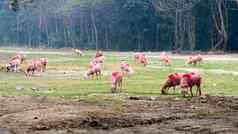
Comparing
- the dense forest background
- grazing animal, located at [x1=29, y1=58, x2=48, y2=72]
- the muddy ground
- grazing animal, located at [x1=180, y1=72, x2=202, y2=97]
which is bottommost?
the muddy ground

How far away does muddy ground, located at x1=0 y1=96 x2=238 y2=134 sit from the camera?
48.3 ft

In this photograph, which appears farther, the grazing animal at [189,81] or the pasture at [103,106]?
the grazing animal at [189,81]

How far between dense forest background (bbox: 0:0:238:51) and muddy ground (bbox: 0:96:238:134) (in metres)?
46.2

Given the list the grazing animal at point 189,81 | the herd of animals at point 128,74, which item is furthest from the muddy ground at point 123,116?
the herd of animals at point 128,74

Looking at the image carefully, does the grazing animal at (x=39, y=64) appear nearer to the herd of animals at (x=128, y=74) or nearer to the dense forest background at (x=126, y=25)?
the herd of animals at (x=128, y=74)

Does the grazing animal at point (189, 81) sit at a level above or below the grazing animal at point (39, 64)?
below

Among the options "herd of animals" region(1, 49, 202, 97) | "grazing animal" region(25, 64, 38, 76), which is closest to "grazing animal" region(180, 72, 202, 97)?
"herd of animals" region(1, 49, 202, 97)

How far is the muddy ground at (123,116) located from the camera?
14.7 m

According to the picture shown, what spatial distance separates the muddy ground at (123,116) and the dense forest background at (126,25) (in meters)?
46.2

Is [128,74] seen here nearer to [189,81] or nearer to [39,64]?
[39,64]

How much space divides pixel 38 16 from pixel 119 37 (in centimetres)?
2275

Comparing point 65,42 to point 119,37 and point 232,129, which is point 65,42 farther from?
point 232,129

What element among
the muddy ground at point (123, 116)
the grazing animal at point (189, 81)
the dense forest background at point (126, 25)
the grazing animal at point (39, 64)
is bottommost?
the muddy ground at point (123, 116)

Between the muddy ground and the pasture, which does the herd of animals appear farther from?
the muddy ground
